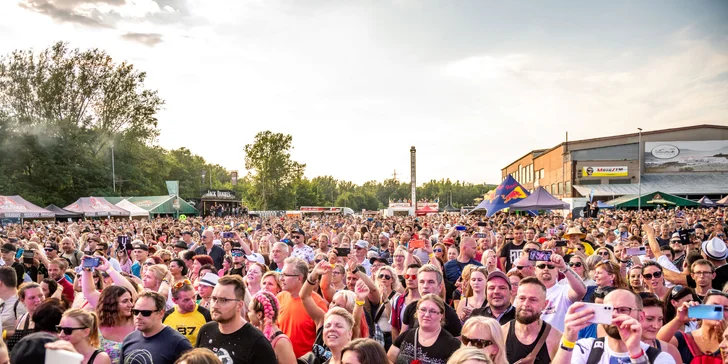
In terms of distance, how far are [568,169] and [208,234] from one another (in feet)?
175

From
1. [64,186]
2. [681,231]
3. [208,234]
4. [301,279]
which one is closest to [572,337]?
[301,279]

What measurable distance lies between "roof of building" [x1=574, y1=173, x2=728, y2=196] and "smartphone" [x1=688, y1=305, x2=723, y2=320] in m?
52.0

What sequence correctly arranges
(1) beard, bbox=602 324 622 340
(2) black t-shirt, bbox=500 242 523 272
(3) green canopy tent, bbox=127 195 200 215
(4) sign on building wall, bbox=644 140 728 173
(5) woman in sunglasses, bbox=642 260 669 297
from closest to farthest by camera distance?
(1) beard, bbox=602 324 622 340 → (5) woman in sunglasses, bbox=642 260 669 297 → (2) black t-shirt, bbox=500 242 523 272 → (3) green canopy tent, bbox=127 195 200 215 → (4) sign on building wall, bbox=644 140 728 173

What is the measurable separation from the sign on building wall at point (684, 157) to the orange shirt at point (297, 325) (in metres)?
61.0

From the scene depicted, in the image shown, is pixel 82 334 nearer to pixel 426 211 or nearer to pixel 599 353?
pixel 599 353

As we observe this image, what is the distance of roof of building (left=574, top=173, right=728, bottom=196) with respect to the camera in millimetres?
52188

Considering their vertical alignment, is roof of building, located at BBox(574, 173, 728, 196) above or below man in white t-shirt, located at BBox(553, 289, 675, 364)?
above

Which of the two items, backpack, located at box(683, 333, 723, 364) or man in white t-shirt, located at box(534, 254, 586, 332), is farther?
man in white t-shirt, located at box(534, 254, 586, 332)

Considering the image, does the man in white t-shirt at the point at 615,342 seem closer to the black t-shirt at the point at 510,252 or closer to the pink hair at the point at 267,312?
the pink hair at the point at 267,312

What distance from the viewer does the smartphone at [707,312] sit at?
289 cm

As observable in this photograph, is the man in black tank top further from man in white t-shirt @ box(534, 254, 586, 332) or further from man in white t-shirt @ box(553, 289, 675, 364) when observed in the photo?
man in white t-shirt @ box(553, 289, 675, 364)

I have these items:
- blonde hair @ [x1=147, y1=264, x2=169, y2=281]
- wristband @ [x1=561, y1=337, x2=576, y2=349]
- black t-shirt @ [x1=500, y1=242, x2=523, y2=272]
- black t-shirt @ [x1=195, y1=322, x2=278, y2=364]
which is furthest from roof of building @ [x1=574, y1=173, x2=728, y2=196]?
black t-shirt @ [x1=195, y1=322, x2=278, y2=364]

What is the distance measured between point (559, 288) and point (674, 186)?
190ft

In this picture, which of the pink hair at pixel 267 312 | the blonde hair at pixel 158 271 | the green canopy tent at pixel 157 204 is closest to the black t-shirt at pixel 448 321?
the pink hair at pixel 267 312
